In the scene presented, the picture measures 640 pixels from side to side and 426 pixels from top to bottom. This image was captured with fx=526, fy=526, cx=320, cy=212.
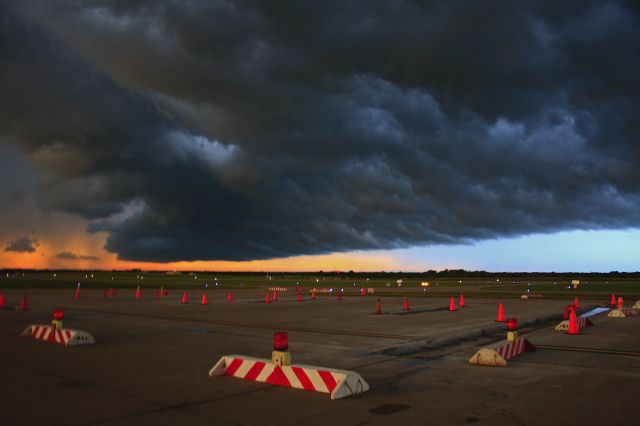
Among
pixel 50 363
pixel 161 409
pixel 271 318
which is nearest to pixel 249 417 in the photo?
pixel 161 409

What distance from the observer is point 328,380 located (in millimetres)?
8188

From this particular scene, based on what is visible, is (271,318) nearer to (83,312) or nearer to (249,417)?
(83,312)

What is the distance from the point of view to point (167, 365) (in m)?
10.8

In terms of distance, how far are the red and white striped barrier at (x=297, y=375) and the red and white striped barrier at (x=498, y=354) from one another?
374cm

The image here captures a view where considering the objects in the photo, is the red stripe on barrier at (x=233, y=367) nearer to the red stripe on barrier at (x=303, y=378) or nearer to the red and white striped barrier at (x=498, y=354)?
the red stripe on barrier at (x=303, y=378)

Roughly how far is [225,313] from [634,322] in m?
17.6

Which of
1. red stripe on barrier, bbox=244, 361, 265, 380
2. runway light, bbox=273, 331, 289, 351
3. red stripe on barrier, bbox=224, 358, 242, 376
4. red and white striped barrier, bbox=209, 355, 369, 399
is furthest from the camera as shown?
red stripe on barrier, bbox=224, 358, 242, 376

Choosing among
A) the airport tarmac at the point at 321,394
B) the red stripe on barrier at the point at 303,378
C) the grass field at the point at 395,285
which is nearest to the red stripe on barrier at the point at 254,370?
the airport tarmac at the point at 321,394

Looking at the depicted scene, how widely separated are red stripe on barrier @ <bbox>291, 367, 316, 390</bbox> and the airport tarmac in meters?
0.14

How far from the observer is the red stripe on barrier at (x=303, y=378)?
841cm

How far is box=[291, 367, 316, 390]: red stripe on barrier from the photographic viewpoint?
27.6 ft

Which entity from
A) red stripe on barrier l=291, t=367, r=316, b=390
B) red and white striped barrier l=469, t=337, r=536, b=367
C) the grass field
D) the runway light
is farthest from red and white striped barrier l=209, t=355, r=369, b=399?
the grass field

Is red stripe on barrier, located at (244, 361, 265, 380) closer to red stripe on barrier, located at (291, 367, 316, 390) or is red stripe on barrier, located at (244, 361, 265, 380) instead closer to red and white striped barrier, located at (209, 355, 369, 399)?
red and white striped barrier, located at (209, 355, 369, 399)

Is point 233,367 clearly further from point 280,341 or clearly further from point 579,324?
point 579,324
